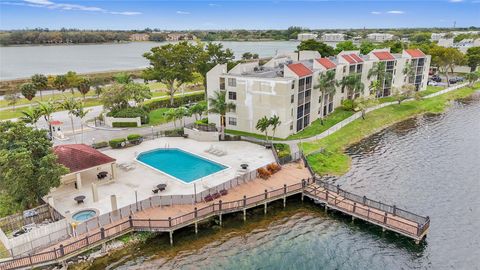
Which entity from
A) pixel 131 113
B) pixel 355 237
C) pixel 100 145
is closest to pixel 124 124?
pixel 131 113

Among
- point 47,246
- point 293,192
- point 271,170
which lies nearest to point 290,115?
point 271,170

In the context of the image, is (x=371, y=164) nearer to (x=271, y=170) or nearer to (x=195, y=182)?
(x=271, y=170)

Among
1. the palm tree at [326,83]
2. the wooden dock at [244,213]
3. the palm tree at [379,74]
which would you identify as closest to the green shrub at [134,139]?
the wooden dock at [244,213]

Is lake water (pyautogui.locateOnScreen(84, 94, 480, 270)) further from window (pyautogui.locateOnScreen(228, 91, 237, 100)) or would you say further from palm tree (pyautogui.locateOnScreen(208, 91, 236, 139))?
window (pyautogui.locateOnScreen(228, 91, 237, 100))

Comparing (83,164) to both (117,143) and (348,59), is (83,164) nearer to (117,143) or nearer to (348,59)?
(117,143)

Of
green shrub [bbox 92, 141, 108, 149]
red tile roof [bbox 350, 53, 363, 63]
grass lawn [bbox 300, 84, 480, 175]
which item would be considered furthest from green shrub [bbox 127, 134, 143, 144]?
red tile roof [bbox 350, 53, 363, 63]

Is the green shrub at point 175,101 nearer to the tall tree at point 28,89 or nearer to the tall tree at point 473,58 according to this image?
the tall tree at point 28,89

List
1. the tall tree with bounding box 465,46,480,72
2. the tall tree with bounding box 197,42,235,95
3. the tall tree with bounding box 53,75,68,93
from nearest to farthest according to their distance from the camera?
1. the tall tree with bounding box 197,42,235,95
2. the tall tree with bounding box 53,75,68,93
3. the tall tree with bounding box 465,46,480,72
